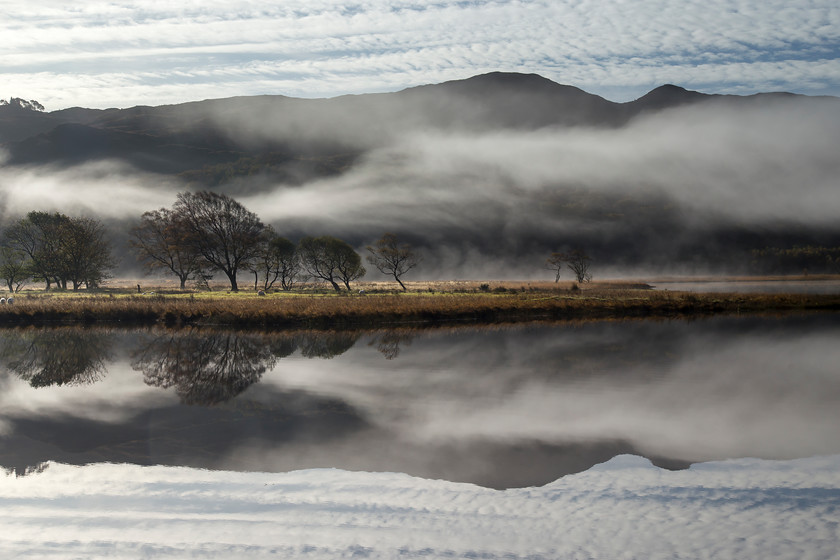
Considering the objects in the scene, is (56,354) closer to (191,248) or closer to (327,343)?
(327,343)

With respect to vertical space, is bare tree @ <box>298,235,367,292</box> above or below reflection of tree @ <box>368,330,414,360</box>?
above

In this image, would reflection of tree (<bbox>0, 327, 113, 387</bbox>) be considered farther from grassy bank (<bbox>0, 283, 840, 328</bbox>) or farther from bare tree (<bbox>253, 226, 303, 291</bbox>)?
bare tree (<bbox>253, 226, 303, 291</bbox>)

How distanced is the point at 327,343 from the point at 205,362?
8879mm

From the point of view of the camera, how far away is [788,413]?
20.2 m

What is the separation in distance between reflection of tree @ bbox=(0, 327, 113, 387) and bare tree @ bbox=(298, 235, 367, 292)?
5911 cm

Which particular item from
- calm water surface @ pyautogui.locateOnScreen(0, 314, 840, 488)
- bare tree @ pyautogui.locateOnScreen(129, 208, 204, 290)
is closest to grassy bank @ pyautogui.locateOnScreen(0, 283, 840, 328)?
calm water surface @ pyautogui.locateOnScreen(0, 314, 840, 488)

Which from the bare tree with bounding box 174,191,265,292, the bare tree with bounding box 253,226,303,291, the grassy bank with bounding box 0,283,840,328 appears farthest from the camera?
the bare tree with bounding box 253,226,303,291

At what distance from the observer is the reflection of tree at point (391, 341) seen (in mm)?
34478

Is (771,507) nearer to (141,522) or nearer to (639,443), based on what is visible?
(639,443)

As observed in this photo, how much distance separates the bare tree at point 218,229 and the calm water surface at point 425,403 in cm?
5914

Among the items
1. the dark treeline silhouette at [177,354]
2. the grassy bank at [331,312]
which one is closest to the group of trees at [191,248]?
the grassy bank at [331,312]

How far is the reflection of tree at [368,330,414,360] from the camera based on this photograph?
34478 mm

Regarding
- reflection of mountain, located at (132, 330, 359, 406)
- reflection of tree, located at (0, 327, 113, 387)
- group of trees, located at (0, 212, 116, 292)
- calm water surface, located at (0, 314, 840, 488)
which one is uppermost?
group of trees, located at (0, 212, 116, 292)

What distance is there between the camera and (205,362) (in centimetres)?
3150
